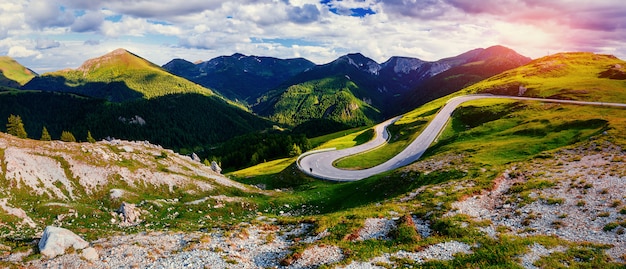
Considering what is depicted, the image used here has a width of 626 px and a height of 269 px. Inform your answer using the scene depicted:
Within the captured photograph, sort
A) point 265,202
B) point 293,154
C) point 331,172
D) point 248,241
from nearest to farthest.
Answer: point 248,241
point 265,202
point 331,172
point 293,154

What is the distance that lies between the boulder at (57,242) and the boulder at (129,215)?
35.1 ft

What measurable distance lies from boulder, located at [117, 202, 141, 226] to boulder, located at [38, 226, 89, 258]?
35.1 ft

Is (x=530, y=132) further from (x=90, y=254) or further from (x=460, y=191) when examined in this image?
(x=90, y=254)

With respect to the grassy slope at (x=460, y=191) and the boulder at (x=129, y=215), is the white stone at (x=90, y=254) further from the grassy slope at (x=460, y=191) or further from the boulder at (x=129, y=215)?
the grassy slope at (x=460, y=191)

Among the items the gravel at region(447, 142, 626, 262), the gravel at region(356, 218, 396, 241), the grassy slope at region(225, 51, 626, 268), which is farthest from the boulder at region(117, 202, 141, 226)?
the gravel at region(447, 142, 626, 262)

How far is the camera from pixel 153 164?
182ft

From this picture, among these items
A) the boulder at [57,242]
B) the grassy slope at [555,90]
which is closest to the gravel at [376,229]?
the boulder at [57,242]

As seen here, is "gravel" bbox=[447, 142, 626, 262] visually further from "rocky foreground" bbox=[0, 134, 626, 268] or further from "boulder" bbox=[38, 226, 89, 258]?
"boulder" bbox=[38, 226, 89, 258]

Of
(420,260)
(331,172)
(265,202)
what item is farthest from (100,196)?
(331,172)

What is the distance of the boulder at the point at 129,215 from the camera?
3602cm

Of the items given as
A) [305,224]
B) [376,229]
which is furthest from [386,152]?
[376,229]

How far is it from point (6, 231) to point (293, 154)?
10931 cm

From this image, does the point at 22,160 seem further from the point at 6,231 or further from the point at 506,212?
the point at 506,212

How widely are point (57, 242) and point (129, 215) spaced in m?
12.8
